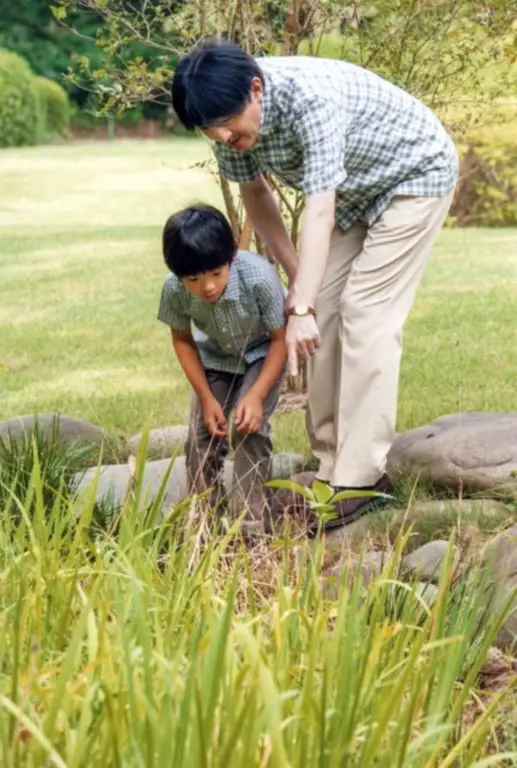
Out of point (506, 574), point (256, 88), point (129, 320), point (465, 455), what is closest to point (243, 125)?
point (256, 88)

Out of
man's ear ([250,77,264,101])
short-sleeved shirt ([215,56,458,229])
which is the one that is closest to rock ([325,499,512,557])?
short-sleeved shirt ([215,56,458,229])

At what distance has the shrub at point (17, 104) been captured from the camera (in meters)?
24.7

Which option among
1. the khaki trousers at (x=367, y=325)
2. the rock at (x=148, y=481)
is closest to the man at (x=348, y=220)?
the khaki trousers at (x=367, y=325)

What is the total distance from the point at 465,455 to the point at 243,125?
1.40 metres

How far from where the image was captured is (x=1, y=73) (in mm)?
24750

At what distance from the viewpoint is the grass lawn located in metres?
6.41

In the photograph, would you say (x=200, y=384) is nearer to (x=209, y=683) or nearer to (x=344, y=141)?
(x=344, y=141)

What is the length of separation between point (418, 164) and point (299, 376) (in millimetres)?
2443

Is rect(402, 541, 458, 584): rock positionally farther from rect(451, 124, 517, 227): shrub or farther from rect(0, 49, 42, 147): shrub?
rect(0, 49, 42, 147): shrub

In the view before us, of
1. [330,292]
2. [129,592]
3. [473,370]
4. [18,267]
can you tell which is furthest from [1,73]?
[129,592]

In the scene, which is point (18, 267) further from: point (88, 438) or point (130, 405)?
point (88, 438)

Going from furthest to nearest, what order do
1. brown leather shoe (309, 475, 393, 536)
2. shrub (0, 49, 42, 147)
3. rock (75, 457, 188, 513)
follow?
shrub (0, 49, 42, 147) < rock (75, 457, 188, 513) < brown leather shoe (309, 475, 393, 536)

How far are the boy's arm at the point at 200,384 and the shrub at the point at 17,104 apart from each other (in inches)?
846

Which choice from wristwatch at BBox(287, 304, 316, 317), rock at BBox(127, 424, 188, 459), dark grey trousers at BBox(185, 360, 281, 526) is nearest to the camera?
wristwatch at BBox(287, 304, 316, 317)
